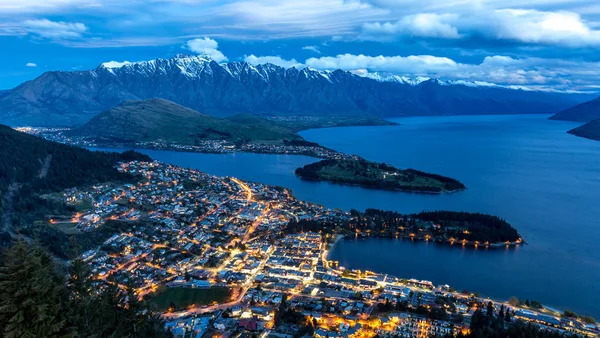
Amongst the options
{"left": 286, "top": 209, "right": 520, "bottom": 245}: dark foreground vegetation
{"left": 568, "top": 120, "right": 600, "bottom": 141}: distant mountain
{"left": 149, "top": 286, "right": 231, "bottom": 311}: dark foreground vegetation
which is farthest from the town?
{"left": 568, "top": 120, "right": 600, "bottom": 141}: distant mountain

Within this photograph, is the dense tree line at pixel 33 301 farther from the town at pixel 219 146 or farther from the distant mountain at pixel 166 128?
the distant mountain at pixel 166 128

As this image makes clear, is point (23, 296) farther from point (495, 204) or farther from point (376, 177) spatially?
point (376, 177)

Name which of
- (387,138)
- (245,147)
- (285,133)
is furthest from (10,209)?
(387,138)

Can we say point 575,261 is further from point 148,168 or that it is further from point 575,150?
point 575,150

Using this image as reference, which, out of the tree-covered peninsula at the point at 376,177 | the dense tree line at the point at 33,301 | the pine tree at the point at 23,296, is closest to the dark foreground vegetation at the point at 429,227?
the tree-covered peninsula at the point at 376,177

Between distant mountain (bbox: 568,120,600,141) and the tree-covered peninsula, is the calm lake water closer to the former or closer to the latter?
the tree-covered peninsula

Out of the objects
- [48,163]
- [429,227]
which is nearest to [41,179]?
[48,163]
